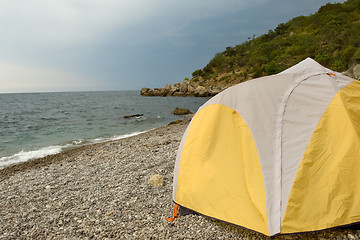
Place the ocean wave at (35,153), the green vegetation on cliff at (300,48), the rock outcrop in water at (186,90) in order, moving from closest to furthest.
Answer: the ocean wave at (35,153), the green vegetation on cliff at (300,48), the rock outcrop in water at (186,90)

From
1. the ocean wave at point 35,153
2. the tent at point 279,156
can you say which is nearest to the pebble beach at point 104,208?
the tent at point 279,156

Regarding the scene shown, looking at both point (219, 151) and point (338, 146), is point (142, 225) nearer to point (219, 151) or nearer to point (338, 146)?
point (219, 151)

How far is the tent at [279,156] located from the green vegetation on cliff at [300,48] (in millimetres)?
32291

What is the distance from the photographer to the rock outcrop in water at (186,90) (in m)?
62.5

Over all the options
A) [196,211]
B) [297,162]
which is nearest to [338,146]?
[297,162]

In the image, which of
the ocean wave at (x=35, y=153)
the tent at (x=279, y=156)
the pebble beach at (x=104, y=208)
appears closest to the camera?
the tent at (x=279, y=156)

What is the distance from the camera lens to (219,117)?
4066mm

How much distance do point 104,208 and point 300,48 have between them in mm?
55932

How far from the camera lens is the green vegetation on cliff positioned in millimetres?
36750

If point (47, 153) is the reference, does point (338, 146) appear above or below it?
above

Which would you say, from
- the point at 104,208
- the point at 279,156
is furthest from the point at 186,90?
the point at 279,156

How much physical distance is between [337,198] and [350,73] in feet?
93.7

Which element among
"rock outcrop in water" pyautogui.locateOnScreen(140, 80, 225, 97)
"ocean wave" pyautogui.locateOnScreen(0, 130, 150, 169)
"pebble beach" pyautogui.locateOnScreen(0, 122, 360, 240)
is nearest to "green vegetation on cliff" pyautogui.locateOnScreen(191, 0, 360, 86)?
"rock outcrop in water" pyautogui.locateOnScreen(140, 80, 225, 97)

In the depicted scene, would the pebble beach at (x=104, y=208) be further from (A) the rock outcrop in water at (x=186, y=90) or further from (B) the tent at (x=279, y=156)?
(A) the rock outcrop in water at (x=186, y=90)
